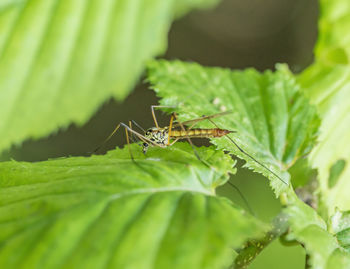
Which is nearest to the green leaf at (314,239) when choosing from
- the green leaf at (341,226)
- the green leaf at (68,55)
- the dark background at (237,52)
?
the green leaf at (341,226)

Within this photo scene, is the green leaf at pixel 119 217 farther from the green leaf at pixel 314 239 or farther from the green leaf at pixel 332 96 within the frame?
the green leaf at pixel 332 96

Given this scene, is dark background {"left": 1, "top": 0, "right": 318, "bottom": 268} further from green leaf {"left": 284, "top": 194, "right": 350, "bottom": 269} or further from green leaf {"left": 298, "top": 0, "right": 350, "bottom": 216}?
green leaf {"left": 284, "top": 194, "right": 350, "bottom": 269}

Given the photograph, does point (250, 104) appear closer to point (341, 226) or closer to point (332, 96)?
point (332, 96)

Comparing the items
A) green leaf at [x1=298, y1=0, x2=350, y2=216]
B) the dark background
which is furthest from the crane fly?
the dark background

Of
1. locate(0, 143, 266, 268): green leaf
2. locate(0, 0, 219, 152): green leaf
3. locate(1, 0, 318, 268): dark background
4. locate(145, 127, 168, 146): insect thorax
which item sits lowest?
locate(1, 0, 318, 268): dark background

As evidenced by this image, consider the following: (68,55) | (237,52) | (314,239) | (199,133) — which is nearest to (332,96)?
(199,133)
